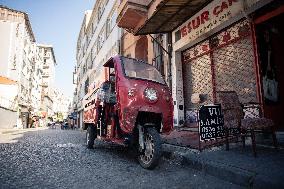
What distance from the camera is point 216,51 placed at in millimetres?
8852

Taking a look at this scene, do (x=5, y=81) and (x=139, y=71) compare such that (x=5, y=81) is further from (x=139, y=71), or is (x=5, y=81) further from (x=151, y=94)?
(x=151, y=94)

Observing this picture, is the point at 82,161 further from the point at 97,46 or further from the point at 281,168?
the point at 97,46

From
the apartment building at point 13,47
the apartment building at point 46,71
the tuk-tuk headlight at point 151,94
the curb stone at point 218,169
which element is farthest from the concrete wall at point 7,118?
the apartment building at point 46,71

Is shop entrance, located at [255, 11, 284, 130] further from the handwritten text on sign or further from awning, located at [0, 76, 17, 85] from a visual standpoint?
awning, located at [0, 76, 17, 85]

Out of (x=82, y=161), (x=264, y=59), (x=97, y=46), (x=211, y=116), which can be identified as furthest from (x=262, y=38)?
(x=97, y=46)

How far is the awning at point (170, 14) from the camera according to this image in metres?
8.37

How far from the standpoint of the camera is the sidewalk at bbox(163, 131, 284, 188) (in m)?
3.48

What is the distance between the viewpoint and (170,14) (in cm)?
923

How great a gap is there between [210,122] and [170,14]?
16.6ft

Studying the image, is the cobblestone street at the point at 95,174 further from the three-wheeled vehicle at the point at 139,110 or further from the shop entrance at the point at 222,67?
the shop entrance at the point at 222,67

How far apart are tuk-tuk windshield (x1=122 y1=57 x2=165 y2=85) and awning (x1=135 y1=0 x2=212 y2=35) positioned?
278 centimetres

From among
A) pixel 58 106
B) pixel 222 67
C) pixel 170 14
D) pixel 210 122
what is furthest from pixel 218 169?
pixel 58 106

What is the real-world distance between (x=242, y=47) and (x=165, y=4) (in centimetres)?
278

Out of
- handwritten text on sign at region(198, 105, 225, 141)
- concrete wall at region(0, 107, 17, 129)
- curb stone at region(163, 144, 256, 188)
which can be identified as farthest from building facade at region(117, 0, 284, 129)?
concrete wall at region(0, 107, 17, 129)
